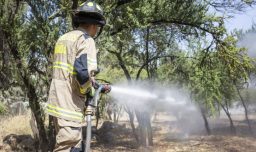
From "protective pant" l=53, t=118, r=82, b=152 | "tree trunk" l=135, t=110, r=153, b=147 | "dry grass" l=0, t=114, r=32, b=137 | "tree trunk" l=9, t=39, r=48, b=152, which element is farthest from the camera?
"tree trunk" l=135, t=110, r=153, b=147

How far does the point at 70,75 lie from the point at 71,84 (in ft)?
0.25

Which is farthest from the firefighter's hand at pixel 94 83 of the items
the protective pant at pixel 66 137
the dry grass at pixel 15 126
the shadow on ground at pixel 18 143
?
the dry grass at pixel 15 126

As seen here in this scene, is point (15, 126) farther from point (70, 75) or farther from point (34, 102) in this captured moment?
point (70, 75)

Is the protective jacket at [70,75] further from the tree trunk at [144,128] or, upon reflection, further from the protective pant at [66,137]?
the tree trunk at [144,128]

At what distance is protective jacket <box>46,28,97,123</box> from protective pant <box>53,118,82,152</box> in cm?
6

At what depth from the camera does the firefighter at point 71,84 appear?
309 cm

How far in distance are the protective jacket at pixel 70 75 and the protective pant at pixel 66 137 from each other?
0.06 meters

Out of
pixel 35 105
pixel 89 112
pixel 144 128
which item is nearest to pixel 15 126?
pixel 144 128

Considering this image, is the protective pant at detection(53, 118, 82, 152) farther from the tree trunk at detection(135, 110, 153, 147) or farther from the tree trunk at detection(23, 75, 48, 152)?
the tree trunk at detection(135, 110, 153, 147)

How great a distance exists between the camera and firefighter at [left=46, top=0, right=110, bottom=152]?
3092 mm

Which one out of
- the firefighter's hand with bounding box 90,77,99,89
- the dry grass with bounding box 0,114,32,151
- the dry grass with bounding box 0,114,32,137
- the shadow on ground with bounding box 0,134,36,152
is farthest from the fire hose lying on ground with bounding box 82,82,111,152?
the dry grass with bounding box 0,114,32,137

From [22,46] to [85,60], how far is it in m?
5.84

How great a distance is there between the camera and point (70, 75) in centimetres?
315

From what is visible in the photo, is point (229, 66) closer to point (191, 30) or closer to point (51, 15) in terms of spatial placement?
point (191, 30)
